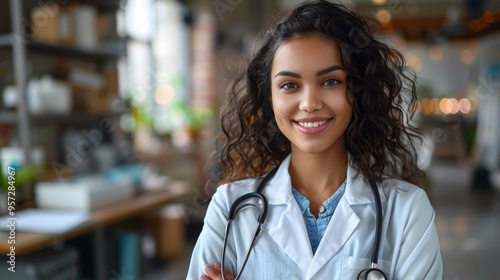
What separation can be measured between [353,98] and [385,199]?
9.5 inches

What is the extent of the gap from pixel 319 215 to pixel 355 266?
0.15 m

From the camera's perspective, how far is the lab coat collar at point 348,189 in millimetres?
1056

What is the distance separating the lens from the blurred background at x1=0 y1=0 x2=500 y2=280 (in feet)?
8.05

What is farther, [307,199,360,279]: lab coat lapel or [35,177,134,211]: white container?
[35,177,134,211]: white container

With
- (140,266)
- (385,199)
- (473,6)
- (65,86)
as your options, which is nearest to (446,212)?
(473,6)

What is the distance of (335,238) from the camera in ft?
3.32

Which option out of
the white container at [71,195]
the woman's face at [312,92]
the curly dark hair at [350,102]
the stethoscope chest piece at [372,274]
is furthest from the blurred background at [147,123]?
the stethoscope chest piece at [372,274]

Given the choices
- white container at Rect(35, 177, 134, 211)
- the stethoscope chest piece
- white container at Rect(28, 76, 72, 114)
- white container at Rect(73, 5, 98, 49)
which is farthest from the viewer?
white container at Rect(73, 5, 98, 49)

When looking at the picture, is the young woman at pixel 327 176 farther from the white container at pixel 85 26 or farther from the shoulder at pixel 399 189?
the white container at pixel 85 26

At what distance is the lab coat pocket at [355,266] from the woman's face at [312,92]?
0.25 m

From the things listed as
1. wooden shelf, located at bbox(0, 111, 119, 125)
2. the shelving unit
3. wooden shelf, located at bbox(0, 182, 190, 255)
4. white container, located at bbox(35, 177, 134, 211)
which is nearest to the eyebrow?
wooden shelf, located at bbox(0, 182, 190, 255)

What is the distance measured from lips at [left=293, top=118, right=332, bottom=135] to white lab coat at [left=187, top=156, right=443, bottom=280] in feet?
0.55

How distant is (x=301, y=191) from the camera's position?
1132 mm

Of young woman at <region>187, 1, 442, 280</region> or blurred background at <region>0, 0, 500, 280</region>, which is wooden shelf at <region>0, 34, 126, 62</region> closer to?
blurred background at <region>0, 0, 500, 280</region>
